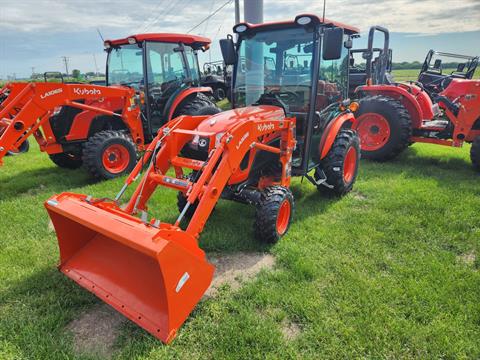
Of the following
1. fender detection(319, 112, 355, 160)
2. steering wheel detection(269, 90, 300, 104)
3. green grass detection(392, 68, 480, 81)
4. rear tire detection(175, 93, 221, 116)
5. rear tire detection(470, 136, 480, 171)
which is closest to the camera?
steering wheel detection(269, 90, 300, 104)

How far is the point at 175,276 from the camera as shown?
7.86ft

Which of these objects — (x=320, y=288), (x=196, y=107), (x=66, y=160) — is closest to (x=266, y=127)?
Result: (x=320, y=288)

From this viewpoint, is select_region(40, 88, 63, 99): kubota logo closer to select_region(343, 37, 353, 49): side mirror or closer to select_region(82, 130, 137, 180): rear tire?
select_region(82, 130, 137, 180): rear tire

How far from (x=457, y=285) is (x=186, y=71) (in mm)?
6237

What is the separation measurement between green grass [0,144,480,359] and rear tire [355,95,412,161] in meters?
1.72

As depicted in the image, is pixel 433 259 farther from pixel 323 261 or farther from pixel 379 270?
pixel 323 261

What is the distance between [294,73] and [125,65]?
420 cm

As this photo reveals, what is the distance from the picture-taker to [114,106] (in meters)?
6.51

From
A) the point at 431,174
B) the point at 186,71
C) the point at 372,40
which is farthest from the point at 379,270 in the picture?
the point at 186,71

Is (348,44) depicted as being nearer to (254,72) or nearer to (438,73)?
(254,72)

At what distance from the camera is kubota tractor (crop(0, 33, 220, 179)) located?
5561 mm

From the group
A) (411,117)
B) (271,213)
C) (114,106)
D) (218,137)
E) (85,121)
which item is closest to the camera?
(218,137)

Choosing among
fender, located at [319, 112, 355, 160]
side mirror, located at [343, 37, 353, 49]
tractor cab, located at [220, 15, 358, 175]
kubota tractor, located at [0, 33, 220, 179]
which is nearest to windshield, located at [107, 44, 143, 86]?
kubota tractor, located at [0, 33, 220, 179]

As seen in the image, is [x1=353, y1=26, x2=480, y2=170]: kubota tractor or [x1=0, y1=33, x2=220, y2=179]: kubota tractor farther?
[x1=353, y1=26, x2=480, y2=170]: kubota tractor
